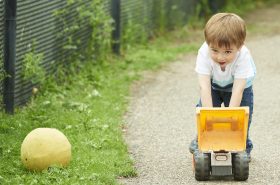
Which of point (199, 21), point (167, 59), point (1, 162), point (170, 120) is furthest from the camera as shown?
point (199, 21)

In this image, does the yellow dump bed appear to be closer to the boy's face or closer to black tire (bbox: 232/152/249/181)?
black tire (bbox: 232/152/249/181)

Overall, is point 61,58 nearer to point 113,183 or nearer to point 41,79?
point 41,79

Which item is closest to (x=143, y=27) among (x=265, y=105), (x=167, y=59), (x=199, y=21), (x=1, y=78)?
(x=167, y=59)

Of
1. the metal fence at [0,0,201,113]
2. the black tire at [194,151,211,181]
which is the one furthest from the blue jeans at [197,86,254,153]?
the metal fence at [0,0,201,113]

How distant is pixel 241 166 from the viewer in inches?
231

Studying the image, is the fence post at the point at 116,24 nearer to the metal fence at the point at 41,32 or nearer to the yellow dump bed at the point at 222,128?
the metal fence at the point at 41,32

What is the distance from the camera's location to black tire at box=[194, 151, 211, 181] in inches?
230

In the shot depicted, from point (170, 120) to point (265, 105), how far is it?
4.08 ft

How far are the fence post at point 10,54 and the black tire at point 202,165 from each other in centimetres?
250

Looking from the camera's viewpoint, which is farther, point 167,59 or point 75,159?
point 167,59

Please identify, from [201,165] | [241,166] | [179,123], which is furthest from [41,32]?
[241,166]

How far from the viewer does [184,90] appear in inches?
386

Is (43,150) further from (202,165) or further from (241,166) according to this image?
(241,166)

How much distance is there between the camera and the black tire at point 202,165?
5848mm
